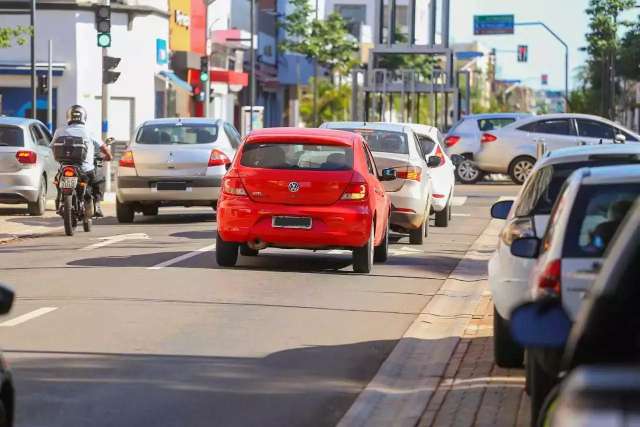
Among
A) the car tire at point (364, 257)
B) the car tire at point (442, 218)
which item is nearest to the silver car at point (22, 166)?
the car tire at point (442, 218)

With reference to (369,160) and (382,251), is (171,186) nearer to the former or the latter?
(382,251)

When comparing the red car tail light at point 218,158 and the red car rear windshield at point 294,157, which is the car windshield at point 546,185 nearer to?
the red car rear windshield at point 294,157

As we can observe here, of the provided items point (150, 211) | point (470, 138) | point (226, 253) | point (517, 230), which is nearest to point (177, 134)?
point (150, 211)

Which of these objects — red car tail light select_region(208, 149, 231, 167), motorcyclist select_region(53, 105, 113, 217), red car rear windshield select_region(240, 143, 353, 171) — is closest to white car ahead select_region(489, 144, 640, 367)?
red car rear windshield select_region(240, 143, 353, 171)

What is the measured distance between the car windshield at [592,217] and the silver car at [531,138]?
2954 cm

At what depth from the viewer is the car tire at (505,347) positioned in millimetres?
10133

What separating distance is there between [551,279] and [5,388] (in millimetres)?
2427

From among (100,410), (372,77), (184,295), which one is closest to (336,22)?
(372,77)

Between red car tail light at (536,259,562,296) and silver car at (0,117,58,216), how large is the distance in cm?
1882

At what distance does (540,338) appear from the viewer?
4.93 metres

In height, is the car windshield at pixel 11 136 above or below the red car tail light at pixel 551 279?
below

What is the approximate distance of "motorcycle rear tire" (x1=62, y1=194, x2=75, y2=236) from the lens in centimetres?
2134

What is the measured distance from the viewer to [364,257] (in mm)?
16766

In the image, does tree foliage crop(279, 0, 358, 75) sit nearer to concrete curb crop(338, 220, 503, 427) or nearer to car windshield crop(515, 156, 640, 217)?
concrete curb crop(338, 220, 503, 427)
